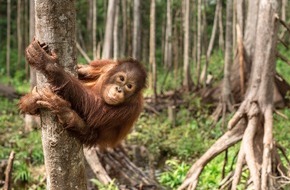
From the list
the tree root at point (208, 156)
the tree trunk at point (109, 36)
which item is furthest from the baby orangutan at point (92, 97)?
the tree trunk at point (109, 36)

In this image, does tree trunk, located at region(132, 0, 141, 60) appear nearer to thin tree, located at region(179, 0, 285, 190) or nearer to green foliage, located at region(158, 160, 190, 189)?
green foliage, located at region(158, 160, 190, 189)

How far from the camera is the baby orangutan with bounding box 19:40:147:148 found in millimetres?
2432

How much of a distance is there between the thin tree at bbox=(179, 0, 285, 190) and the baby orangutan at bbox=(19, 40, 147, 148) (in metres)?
1.45

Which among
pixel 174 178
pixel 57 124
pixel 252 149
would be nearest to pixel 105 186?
pixel 174 178

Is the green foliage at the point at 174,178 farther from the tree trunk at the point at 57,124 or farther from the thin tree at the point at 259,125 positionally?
the tree trunk at the point at 57,124

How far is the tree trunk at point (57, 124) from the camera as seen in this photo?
2.28 metres

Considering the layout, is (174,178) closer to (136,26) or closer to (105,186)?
(105,186)

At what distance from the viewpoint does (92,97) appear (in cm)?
292

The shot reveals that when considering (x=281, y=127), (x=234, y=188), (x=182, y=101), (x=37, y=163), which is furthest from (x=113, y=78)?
(x=182, y=101)

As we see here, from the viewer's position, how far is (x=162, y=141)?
28.8 ft

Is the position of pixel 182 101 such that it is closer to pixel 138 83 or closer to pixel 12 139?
pixel 12 139

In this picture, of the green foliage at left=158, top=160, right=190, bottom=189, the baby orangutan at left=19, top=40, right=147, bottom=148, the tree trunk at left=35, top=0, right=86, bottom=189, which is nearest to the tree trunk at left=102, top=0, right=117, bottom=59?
the green foliage at left=158, top=160, right=190, bottom=189

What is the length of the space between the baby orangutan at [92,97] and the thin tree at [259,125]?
1.45 metres

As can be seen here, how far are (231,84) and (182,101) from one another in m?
2.00
